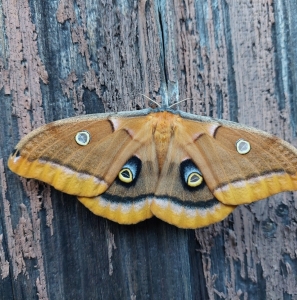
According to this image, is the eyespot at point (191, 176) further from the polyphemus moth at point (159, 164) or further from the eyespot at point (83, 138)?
the eyespot at point (83, 138)

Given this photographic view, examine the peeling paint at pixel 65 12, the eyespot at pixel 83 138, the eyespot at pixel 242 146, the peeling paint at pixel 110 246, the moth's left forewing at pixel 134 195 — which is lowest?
the peeling paint at pixel 110 246

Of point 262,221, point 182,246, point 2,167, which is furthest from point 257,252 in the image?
point 2,167

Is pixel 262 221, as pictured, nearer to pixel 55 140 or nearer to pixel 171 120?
pixel 171 120

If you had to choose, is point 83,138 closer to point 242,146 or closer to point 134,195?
point 134,195

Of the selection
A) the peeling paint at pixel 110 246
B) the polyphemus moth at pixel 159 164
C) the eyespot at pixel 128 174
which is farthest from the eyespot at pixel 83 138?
the peeling paint at pixel 110 246

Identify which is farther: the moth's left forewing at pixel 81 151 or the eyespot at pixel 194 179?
the eyespot at pixel 194 179

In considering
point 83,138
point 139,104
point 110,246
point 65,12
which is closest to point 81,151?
point 83,138
